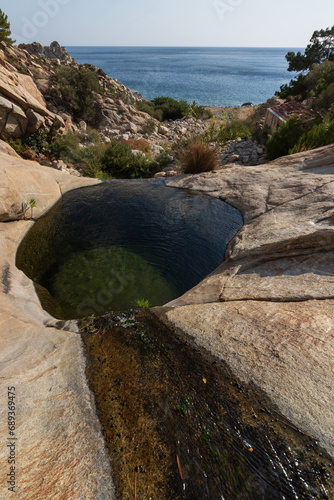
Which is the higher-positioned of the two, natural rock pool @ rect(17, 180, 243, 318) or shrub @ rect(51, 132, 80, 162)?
shrub @ rect(51, 132, 80, 162)

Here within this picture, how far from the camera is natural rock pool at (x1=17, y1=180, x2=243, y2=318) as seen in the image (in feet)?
15.2

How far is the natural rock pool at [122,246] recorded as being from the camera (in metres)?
4.64

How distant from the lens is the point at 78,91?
18953 mm

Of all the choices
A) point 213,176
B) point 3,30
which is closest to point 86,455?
point 213,176

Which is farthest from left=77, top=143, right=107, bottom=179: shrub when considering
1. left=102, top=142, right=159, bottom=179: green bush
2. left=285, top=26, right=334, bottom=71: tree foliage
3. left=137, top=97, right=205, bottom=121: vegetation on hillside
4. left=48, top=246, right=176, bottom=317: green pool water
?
left=285, top=26, right=334, bottom=71: tree foliage

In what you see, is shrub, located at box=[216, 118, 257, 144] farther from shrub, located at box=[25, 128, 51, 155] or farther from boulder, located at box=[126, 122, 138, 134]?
shrub, located at box=[25, 128, 51, 155]

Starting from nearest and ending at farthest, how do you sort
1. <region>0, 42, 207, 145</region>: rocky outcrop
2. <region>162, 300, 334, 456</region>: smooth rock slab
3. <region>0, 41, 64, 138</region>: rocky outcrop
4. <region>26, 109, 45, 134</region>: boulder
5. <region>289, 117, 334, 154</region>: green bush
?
<region>162, 300, 334, 456</region>: smooth rock slab → <region>289, 117, 334, 154</region>: green bush → <region>0, 41, 64, 138</region>: rocky outcrop → <region>0, 42, 207, 145</region>: rocky outcrop → <region>26, 109, 45, 134</region>: boulder

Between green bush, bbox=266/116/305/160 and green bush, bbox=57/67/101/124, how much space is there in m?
14.8

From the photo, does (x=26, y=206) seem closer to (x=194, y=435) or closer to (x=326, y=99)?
(x=194, y=435)

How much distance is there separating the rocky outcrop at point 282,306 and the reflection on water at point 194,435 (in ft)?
0.59

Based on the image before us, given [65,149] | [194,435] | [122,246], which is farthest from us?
[65,149]

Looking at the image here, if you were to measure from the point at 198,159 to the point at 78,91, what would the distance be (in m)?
15.6

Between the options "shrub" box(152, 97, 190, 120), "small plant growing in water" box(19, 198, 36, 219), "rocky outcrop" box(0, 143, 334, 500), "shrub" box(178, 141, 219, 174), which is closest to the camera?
"rocky outcrop" box(0, 143, 334, 500)

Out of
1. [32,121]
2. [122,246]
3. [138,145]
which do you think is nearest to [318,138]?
[122,246]
